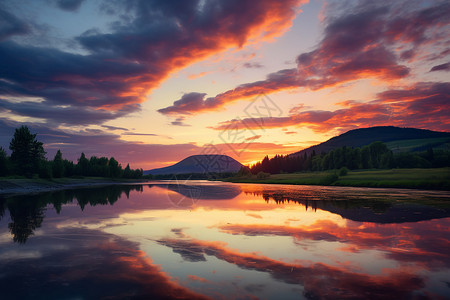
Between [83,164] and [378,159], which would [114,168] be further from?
[378,159]

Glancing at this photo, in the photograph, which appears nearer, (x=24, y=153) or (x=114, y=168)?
(x=24, y=153)

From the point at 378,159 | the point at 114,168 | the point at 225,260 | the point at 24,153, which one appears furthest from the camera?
the point at 114,168

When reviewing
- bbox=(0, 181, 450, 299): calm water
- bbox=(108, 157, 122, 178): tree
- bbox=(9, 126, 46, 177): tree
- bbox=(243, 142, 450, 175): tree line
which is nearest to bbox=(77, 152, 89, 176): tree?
bbox=(108, 157, 122, 178): tree

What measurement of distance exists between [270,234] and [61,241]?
11.2m

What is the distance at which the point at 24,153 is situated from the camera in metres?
81.3

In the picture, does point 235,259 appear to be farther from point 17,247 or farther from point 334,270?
point 17,247

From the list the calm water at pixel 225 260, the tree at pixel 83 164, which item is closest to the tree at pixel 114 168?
the tree at pixel 83 164

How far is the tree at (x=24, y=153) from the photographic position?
80.5 meters

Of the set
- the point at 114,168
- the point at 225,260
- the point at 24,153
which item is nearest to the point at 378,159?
the point at 225,260

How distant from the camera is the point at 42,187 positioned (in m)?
66.6

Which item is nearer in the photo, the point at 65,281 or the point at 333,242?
the point at 65,281

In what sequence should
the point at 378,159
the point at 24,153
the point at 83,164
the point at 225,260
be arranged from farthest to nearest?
the point at 83,164, the point at 378,159, the point at 24,153, the point at 225,260

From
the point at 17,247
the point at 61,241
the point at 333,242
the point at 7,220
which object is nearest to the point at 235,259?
the point at 333,242

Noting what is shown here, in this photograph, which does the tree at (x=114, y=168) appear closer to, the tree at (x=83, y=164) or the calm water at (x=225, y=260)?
the tree at (x=83, y=164)
